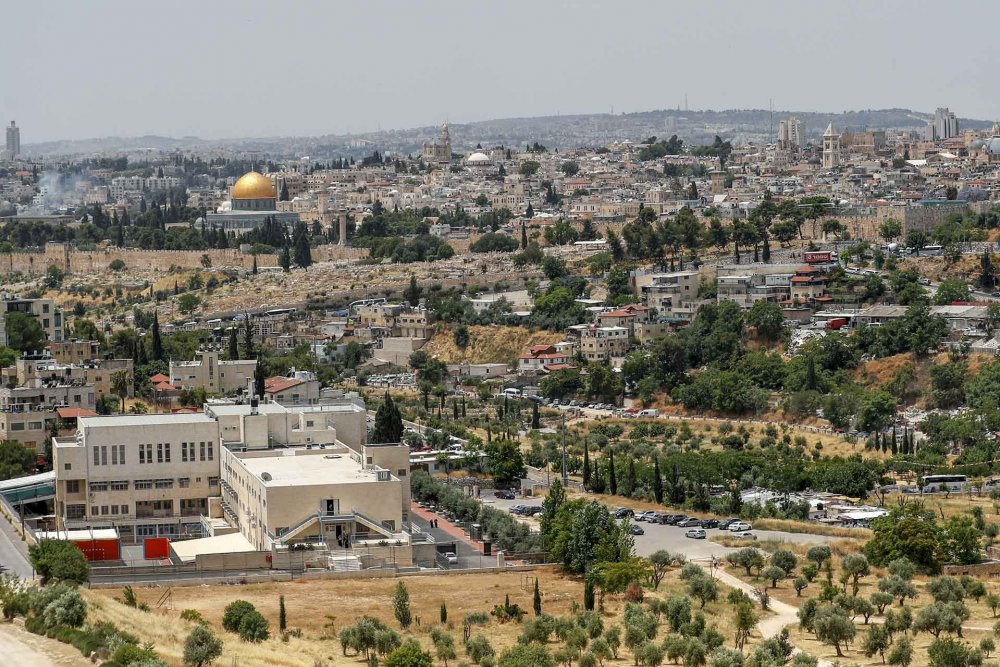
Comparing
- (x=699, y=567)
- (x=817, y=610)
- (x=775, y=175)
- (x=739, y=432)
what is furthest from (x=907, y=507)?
(x=775, y=175)

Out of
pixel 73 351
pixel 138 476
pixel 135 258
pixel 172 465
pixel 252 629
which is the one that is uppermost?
pixel 73 351

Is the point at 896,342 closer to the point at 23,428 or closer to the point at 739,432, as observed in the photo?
the point at 739,432

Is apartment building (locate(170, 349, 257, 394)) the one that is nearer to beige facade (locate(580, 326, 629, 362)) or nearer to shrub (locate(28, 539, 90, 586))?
beige facade (locate(580, 326, 629, 362))

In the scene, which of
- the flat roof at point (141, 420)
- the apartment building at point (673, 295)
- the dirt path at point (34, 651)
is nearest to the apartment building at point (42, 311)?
the flat roof at point (141, 420)

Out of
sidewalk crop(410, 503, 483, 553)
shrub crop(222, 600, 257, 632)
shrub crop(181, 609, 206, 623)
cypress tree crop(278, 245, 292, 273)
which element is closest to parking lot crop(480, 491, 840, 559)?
sidewalk crop(410, 503, 483, 553)

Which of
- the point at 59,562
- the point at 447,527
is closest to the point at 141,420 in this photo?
the point at 447,527

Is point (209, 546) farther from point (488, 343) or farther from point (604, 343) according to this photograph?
A: point (488, 343)
